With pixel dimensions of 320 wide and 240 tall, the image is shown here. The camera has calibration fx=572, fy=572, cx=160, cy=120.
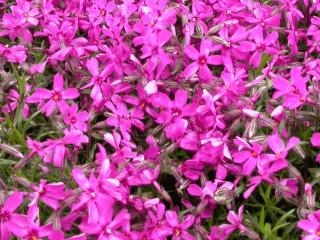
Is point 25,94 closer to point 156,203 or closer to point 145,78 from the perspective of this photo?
point 145,78

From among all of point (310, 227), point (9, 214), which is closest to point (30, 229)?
point (9, 214)

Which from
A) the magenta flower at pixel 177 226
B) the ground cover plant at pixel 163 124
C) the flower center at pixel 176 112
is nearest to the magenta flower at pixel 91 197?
the ground cover plant at pixel 163 124

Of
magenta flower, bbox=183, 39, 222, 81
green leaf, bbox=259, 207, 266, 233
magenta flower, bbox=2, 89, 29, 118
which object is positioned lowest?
green leaf, bbox=259, 207, 266, 233

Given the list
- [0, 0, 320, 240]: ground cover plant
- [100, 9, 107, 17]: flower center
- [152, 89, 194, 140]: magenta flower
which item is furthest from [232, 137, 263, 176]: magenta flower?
[100, 9, 107, 17]: flower center

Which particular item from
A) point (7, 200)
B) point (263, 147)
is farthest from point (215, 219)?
point (7, 200)

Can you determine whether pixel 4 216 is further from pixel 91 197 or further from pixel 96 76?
pixel 96 76

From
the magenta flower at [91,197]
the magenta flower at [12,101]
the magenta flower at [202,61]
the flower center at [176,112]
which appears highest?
the magenta flower at [202,61]

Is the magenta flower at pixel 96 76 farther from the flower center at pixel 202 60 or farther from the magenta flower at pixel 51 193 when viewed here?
the magenta flower at pixel 51 193

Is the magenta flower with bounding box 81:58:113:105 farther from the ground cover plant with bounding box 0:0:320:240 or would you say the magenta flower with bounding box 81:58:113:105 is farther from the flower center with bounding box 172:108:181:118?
the flower center with bounding box 172:108:181:118
